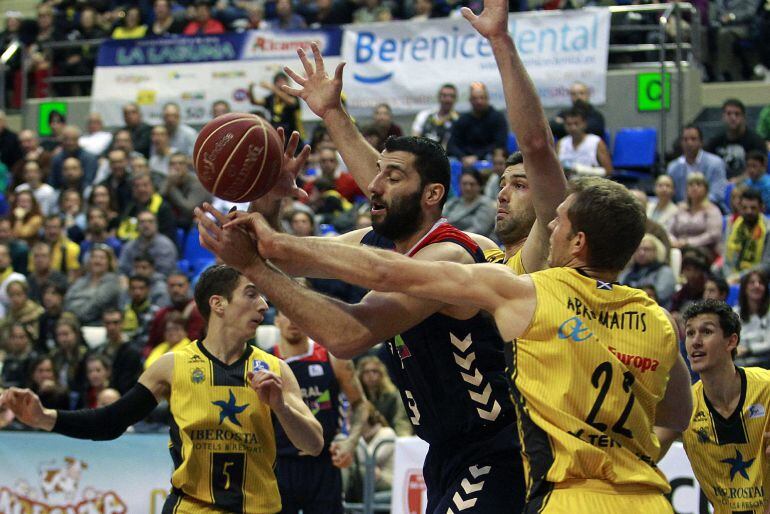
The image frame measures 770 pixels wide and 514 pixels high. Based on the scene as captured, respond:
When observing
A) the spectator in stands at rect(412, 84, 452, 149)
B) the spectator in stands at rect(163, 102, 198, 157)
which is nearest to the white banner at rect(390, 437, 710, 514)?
the spectator in stands at rect(412, 84, 452, 149)

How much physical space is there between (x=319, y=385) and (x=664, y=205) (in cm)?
596

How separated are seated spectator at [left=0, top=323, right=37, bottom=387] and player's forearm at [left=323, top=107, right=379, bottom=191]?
782 cm

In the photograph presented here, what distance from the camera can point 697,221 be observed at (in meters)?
13.4

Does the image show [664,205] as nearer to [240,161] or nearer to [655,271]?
[655,271]

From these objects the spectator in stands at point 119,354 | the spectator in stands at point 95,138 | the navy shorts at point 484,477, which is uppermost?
the navy shorts at point 484,477

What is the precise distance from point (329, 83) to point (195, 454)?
2.26m

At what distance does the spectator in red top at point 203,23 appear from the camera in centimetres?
1980

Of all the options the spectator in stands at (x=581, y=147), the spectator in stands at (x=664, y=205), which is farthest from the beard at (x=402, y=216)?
the spectator in stands at (x=581, y=147)

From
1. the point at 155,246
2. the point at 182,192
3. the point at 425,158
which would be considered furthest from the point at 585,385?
the point at 182,192

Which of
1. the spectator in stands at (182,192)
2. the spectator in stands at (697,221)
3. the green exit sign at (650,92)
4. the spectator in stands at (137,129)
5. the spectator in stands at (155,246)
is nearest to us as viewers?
the spectator in stands at (697,221)

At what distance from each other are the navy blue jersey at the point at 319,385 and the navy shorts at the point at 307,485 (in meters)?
0.22

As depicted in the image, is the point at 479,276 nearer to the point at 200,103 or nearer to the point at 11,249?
the point at 11,249

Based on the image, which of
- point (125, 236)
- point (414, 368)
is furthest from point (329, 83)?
point (125, 236)

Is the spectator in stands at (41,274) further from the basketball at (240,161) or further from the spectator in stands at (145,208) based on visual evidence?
the basketball at (240,161)
